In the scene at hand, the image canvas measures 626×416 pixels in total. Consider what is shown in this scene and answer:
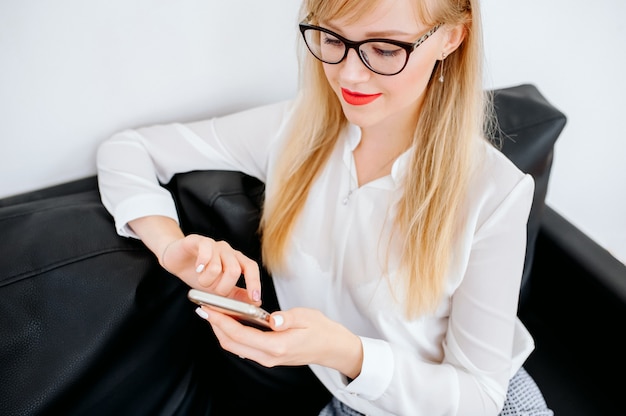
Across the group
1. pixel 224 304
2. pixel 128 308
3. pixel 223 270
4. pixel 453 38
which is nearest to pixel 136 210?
pixel 128 308

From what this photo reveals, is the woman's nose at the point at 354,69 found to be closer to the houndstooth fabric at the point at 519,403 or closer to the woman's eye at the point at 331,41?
the woman's eye at the point at 331,41

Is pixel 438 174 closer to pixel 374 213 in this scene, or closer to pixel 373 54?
pixel 374 213

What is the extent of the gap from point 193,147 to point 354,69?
47cm

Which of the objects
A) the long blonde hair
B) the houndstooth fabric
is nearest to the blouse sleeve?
the long blonde hair

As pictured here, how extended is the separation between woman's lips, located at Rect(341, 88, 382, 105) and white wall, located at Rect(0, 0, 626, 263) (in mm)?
414

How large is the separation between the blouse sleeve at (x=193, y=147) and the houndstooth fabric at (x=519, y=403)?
0.57 meters

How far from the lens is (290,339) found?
69 centimetres

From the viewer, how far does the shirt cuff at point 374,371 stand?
32.3 inches

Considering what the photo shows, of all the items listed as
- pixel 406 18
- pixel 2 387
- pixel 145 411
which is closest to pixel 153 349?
pixel 145 411

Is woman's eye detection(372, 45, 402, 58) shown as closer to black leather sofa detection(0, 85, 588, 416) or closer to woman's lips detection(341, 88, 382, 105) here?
woman's lips detection(341, 88, 382, 105)

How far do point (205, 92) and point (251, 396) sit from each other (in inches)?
29.9

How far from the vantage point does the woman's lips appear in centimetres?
81

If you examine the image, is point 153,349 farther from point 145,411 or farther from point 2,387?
point 2,387

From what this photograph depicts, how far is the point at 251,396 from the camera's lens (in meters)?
1.13
